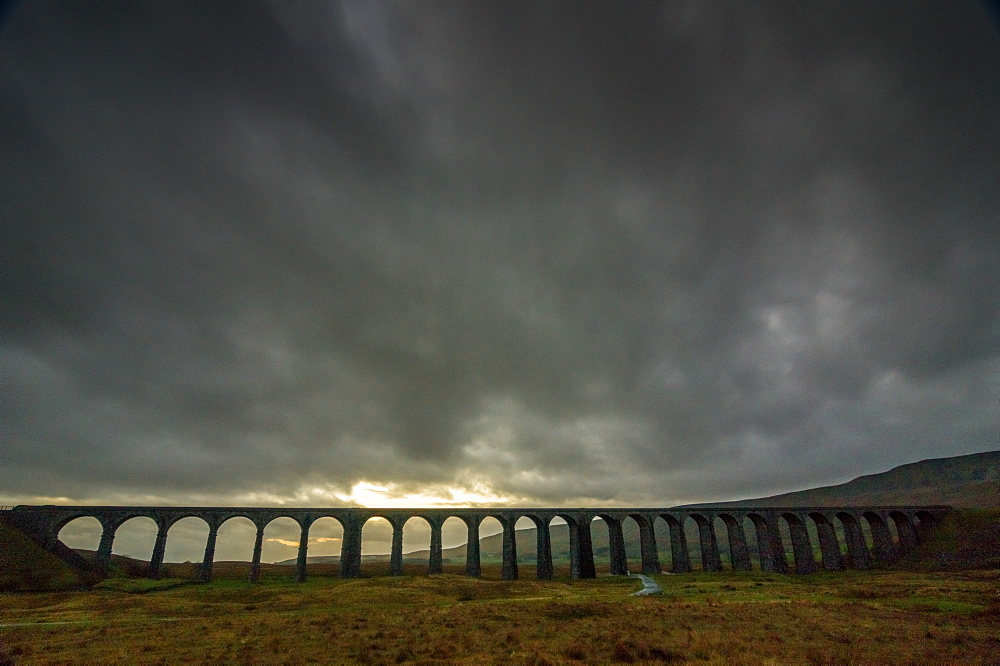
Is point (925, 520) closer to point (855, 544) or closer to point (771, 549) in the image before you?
point (855, 544)

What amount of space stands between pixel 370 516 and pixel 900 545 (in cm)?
10820

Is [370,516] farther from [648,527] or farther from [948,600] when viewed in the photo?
[948,600]

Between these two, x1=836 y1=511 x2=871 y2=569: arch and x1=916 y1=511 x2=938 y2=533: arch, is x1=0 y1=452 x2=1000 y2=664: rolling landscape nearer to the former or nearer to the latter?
x1=836 y1=511 x2=871 y2=569: arch

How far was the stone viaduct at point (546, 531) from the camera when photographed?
67312 mm

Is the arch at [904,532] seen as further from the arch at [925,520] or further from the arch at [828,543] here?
the arch at [828,543]

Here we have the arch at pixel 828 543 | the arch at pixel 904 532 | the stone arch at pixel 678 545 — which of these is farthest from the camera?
the arch at pixel 904 532

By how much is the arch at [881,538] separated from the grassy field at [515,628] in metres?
53.9

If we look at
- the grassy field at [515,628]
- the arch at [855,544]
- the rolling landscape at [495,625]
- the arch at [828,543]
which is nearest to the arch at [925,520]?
the arch at [855,544]

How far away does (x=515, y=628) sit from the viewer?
88.8 ft

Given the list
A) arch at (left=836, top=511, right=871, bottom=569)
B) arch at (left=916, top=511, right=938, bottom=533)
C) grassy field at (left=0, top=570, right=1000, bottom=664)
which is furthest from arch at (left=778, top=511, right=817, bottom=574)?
grassy field at (left=0, top=570, right=1000, bottom=664)

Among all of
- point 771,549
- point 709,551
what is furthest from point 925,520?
point 709,551

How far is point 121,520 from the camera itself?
68.0 m

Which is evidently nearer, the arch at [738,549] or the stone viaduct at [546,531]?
the stone viaduct at [546,531]

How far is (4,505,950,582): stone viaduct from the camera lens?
221 ft
